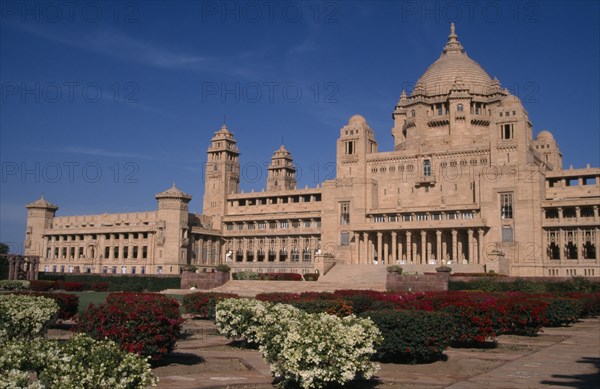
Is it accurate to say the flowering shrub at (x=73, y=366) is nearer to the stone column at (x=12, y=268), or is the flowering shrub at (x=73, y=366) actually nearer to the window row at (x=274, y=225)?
the stone column at (x=12, y=268)

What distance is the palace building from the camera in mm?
64625

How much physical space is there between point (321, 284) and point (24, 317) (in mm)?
42194

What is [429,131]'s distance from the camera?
81.8m

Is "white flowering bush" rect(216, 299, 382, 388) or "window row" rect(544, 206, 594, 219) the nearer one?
"white flowering bush" rect(216, 299, 382, 388)

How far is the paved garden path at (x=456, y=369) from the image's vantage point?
1300cm

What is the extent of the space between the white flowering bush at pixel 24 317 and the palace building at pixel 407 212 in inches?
1978

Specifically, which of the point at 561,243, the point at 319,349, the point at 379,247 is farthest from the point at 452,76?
the point at 319,349

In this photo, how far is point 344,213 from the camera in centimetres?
7706

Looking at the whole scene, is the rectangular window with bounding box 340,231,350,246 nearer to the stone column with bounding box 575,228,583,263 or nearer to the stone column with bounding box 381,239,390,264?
the stone column with bounding box 381,239,390,264

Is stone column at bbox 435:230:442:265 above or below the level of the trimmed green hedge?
above

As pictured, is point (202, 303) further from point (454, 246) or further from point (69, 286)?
point (454, 246)

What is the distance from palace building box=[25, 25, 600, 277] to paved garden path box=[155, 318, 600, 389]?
143ft

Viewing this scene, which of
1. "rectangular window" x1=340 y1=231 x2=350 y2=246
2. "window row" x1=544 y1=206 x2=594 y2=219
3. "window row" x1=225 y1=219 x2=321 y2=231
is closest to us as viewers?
"window row" x1=544 y1=206 x2=594 y2=219

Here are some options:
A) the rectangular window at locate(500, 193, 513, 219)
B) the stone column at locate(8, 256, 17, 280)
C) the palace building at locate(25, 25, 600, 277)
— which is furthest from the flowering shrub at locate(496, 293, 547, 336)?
the stone column at locate(8, 256, 17, 280)
